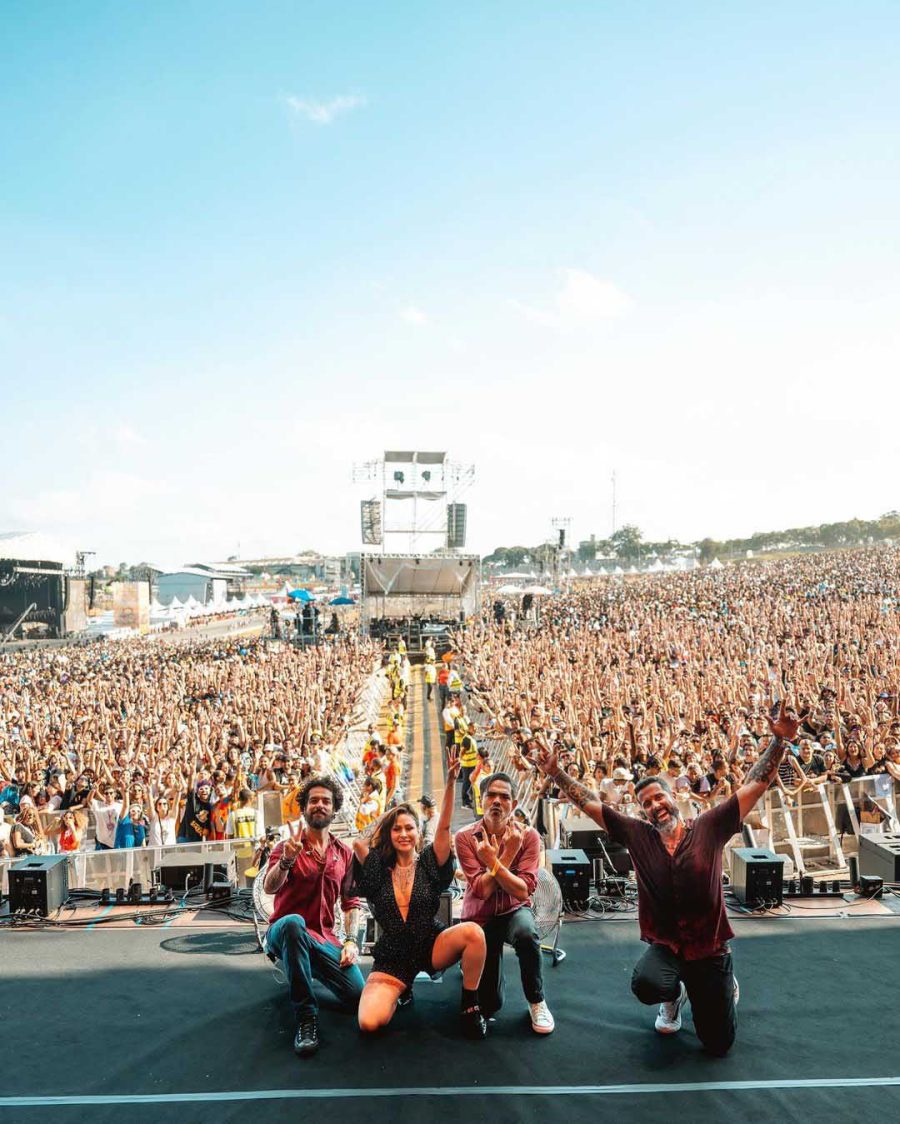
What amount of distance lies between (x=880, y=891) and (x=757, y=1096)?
262 cm

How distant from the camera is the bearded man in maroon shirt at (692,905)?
3225 millimetres

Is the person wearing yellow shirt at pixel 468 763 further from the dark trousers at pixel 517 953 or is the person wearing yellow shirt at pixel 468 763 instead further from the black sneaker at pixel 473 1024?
the black sneaker at pixel 473 1024

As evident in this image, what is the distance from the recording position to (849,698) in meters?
11.7

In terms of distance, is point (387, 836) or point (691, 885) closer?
point (691, 885)

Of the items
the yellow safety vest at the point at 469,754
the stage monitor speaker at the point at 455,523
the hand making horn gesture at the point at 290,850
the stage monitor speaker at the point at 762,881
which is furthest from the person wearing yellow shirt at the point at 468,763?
the stage monitor speaker at the point at 455,523

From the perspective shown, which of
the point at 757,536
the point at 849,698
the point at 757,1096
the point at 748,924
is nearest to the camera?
the point at 757,1096

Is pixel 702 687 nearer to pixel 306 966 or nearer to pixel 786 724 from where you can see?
pixel 786 724

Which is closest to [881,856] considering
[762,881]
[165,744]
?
[762,881]

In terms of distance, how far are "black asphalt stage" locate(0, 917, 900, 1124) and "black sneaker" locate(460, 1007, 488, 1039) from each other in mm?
49

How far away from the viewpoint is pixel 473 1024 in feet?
11.0

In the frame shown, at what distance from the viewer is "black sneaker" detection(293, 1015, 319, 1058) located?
324 centimetres

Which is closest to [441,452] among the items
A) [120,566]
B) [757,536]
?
[757,536]

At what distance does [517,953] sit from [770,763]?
138cm

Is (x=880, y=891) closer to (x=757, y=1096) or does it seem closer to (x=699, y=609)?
(x=757, y=1096)
